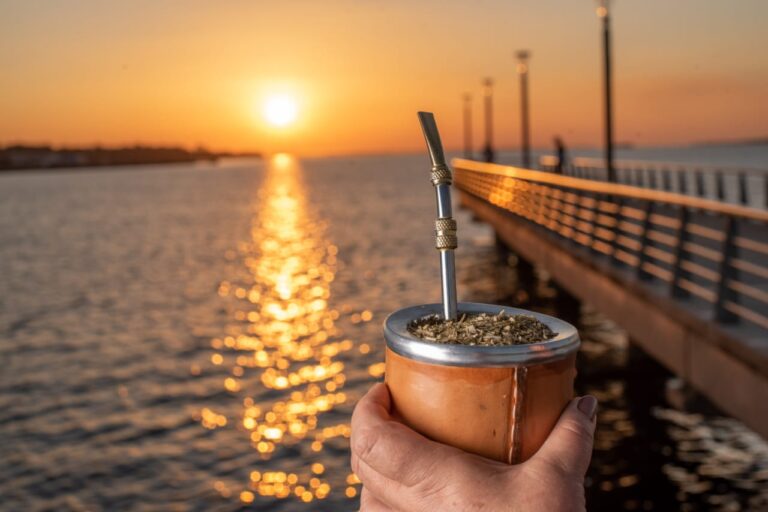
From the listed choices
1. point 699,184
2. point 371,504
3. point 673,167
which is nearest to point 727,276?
point 371,504

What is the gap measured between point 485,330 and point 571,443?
0.72ft

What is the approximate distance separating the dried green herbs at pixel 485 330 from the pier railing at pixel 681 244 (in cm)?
604

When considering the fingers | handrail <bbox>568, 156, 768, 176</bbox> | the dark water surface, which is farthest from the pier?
handrail <bbox>568, 156, 768, 176</bbox>

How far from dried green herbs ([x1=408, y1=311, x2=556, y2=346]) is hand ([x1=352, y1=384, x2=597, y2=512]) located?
0.13 metres

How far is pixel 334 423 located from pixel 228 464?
208 centimetres

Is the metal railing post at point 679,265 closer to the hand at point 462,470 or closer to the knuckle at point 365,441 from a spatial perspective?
the hand at point 462,470

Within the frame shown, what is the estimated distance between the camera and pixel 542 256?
16.7 metres

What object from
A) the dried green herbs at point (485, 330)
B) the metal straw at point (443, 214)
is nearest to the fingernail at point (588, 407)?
the dried green herbs at point (485, 330)

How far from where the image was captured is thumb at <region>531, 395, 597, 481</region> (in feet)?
3.90

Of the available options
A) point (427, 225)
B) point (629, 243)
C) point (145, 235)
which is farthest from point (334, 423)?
point (145, 235)

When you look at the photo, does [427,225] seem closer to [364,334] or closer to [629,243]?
[364,334]

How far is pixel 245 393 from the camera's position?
52.0ft

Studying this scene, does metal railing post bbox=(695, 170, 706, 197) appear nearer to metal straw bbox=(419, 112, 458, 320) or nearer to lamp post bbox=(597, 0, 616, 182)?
lamp post bbox=(597, 0, 616, 182)

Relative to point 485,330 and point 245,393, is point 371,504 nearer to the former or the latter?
point 485,330
